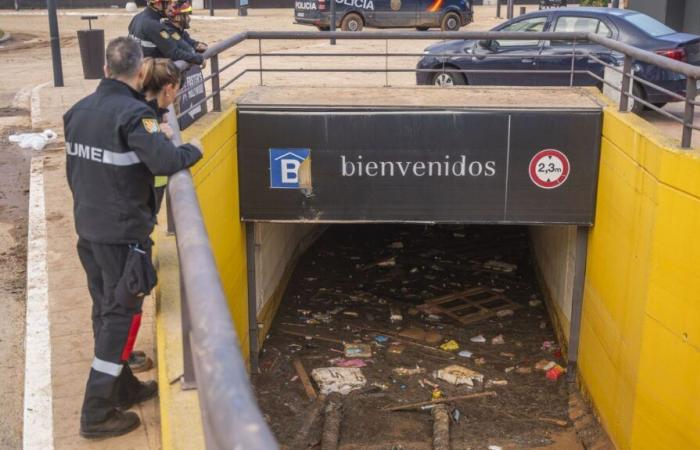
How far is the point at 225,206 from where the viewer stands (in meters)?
9.21

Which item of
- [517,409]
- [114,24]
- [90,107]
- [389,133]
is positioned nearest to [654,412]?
[517,409]

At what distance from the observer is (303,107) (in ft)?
32.3

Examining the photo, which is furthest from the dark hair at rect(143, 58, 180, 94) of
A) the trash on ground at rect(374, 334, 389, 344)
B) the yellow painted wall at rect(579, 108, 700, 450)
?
the trash on ground at rect(374, 334, 389, 344)

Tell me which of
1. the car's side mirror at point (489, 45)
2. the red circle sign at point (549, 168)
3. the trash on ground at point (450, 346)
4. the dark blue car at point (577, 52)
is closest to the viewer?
the red circle sign at point (549, 168)

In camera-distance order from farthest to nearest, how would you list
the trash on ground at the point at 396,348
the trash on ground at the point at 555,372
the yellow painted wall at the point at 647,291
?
the trash on ground at the point at 396,348
the trash on ground at the point at 555,372
the yellow painted wall at the point at 647,291

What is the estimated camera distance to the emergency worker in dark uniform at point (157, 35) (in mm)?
7820

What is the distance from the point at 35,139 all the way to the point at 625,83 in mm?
8346

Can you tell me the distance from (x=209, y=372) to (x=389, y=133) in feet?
27.9

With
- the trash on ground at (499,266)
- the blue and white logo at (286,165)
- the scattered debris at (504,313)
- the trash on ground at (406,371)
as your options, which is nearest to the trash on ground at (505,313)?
the scattered debris at (504,313)

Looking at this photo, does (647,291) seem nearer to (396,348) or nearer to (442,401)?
(442,401)

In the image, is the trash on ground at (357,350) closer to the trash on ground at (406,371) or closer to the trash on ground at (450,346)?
the trash on ground at (406,371)

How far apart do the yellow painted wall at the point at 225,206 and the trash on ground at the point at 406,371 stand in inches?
73.6

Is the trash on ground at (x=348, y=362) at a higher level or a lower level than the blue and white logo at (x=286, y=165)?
lower

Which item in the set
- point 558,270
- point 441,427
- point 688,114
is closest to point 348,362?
point 441,427
